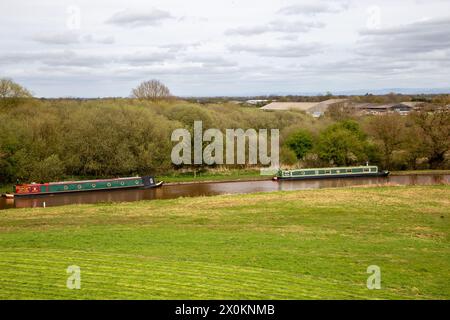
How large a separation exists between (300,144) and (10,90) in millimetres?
32848

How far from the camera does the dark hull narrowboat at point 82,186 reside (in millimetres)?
38050

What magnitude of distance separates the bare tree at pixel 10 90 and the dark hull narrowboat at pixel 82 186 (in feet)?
59.5

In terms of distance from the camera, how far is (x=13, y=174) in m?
41.6

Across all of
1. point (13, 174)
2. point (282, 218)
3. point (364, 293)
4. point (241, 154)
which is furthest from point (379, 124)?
point (364, 293)

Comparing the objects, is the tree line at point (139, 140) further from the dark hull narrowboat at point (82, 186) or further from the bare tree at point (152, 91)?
the bare tree at point (152, 91)

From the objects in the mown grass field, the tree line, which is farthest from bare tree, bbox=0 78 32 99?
the mown grass field

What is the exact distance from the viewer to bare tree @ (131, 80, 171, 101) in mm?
85125

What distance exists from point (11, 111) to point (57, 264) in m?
38.2

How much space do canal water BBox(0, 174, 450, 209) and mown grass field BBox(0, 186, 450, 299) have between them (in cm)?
491

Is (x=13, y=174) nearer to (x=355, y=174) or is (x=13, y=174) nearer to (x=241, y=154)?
(x=241, y=154)

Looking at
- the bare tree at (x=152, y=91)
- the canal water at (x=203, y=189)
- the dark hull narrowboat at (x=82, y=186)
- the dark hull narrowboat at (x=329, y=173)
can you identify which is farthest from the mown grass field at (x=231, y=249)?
the bare tree at (x=152, y=91)

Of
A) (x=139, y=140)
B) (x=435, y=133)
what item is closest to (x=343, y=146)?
(x=435, y=133)

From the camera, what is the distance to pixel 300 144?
5656 cm

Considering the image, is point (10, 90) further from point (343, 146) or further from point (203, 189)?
point (343, 146)
